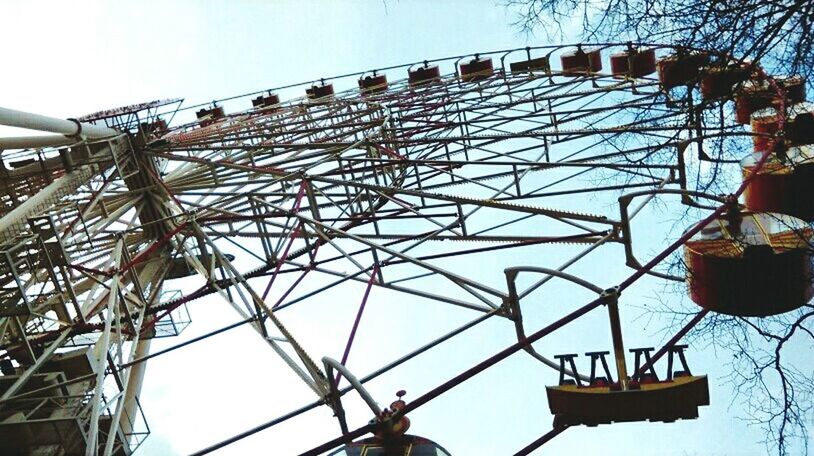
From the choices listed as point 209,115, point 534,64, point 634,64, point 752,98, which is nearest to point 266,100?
point 209,115

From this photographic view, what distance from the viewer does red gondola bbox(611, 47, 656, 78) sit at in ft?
62.8

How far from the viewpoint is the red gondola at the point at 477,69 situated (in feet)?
84.2

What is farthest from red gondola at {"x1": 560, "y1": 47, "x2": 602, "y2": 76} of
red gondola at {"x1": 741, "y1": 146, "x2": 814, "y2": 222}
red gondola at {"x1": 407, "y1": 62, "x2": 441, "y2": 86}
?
red gondola at {"x1": 741, "y1": 146, "x2": 814, "y2": 222}

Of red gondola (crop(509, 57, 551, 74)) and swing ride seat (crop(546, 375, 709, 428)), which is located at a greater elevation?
red gondola (crop(509, 57, 551, 74))

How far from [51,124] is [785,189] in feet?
39.9

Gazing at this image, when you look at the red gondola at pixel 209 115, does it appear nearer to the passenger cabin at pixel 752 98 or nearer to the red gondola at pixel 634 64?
the red gondola at pixel 634 64

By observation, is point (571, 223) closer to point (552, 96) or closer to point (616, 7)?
point (616, 7)

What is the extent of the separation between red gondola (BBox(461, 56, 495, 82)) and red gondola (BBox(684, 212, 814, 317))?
57.1 feet

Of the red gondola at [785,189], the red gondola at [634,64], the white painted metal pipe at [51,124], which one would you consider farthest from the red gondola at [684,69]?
the white painted metal pipe at [51,124]

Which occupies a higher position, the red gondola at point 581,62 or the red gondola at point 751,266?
the red gondola at point 581,62

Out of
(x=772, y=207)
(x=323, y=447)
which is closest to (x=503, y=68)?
(x=772, y=207)

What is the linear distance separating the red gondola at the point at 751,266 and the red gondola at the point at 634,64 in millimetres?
10140

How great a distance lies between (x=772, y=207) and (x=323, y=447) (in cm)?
675

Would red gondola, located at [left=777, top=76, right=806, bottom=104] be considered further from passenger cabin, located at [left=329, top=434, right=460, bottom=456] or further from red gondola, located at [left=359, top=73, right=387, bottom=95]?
red gondola, located at [left=359, top=73, right=387, bottom=95]
